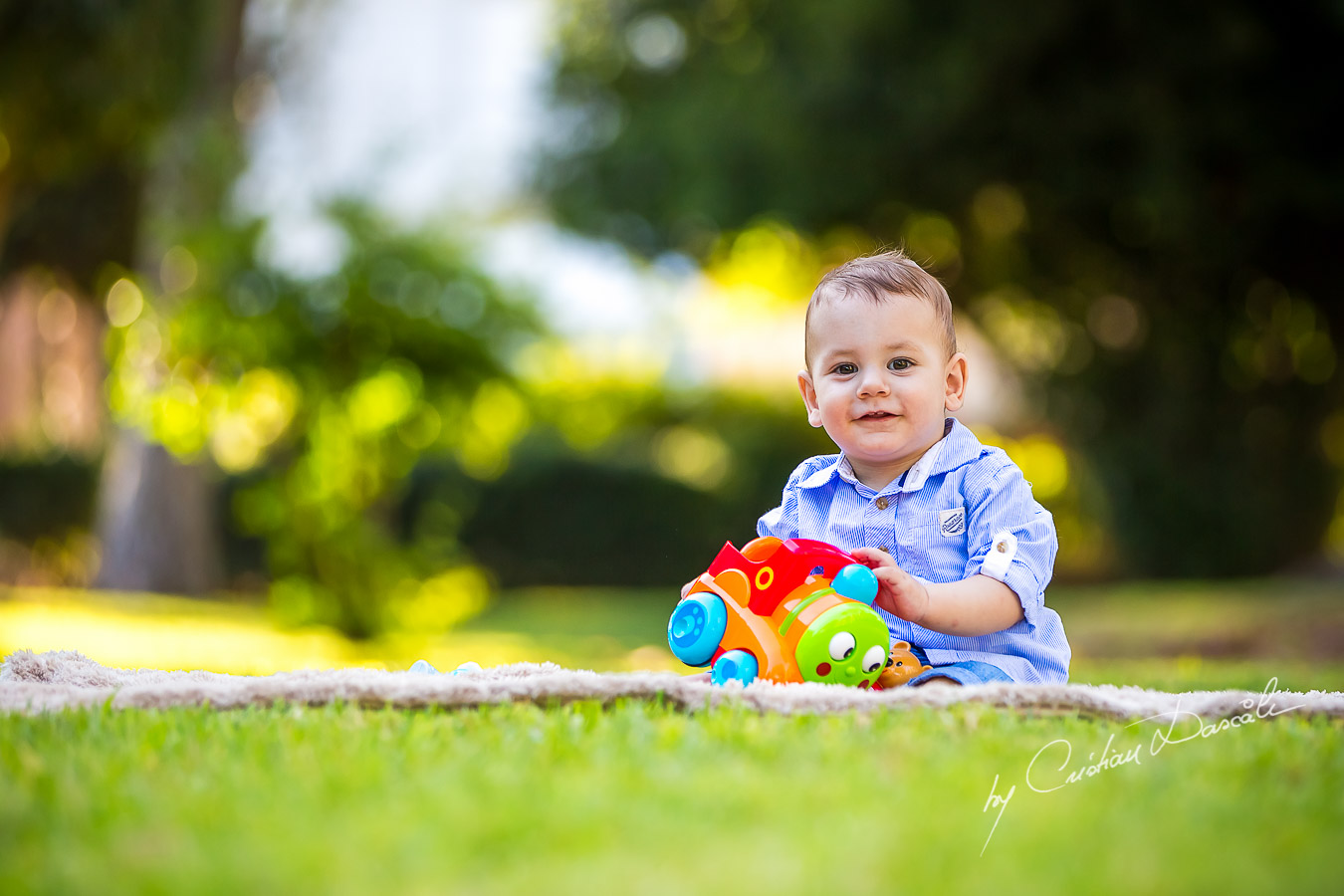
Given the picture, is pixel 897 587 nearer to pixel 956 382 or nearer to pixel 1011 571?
pixel 1011 571

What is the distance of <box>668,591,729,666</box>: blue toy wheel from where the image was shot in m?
2.78

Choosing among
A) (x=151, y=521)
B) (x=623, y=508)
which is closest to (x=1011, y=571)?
(x=151, y=521)

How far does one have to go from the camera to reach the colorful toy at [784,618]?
266 cm

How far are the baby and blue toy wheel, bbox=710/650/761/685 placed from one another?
36cm

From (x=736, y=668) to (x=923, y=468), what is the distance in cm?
74

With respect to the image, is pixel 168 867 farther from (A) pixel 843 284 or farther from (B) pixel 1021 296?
(B) pixel 1021 296

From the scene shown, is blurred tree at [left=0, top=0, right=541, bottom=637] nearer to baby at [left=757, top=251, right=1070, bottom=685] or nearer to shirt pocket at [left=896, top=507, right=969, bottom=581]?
baby at [left=757, top=251, right=1070, bottom=685]

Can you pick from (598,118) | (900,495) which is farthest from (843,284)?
(598,118)

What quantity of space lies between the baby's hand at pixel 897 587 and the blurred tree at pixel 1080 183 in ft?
27.5

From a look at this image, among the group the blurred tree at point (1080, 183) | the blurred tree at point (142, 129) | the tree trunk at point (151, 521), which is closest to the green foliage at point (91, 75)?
the blurred tree at point (142, 129)

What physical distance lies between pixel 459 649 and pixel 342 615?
1.33m

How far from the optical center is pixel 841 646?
2.66m

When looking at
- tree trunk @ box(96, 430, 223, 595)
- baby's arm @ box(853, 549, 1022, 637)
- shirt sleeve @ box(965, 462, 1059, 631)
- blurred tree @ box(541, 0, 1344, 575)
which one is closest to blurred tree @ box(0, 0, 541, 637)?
tree trunk @ box(96, 430, 223, 595)

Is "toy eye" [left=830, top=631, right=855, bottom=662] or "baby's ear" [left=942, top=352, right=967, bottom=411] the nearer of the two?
"toy eye" [left=830, top=631, right=855, bottom=662]
